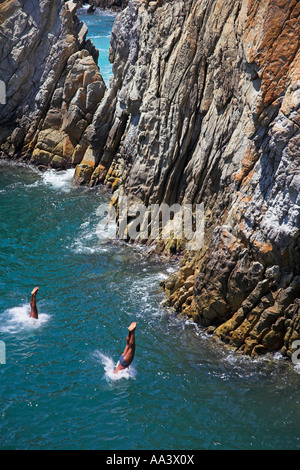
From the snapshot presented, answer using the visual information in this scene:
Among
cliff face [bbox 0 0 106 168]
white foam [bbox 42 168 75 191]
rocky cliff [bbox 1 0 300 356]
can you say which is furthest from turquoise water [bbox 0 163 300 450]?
cliff face [bbox 0 0 106 168]

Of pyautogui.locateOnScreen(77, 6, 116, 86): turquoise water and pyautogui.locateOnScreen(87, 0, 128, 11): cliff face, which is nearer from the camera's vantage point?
pyautogui.locateOnScreen(77, 6, 116, 86): turquoise water

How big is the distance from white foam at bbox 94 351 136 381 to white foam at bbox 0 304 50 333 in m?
3.18

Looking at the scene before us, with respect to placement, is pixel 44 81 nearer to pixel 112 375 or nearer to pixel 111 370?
pixel 111 370

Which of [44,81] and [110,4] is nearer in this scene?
[44,81]

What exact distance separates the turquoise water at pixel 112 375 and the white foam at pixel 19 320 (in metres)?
0.04

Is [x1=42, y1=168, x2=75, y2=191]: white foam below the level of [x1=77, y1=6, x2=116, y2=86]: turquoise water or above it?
below

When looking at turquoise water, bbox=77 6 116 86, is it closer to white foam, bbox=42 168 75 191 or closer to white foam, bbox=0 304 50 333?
white foam, bbox=42 168 75 191

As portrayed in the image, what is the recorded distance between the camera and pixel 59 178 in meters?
36.5

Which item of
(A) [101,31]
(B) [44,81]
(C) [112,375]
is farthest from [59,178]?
(A) [101,31]

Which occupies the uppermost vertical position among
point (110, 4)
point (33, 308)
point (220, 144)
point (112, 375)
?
point (110, 4)

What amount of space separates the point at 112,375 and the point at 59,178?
2096 cm

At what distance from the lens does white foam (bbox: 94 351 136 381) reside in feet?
58.6

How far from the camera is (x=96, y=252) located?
26859 mm

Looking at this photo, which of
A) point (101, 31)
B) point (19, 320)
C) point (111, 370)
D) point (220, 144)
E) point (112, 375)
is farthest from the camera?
point (101, 31)
